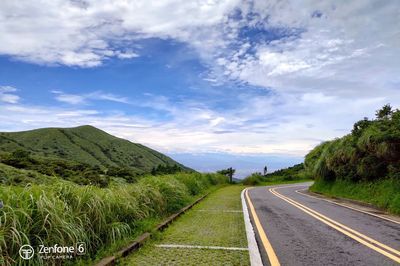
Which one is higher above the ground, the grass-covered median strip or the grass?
the grass

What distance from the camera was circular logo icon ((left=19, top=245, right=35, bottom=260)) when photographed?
4.85 metres

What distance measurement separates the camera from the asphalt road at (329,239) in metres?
6.67

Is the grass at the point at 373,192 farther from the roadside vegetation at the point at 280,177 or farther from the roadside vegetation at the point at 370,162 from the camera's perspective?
the roadside vegetation at the point at 280,177

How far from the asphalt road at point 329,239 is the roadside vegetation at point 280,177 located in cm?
3324

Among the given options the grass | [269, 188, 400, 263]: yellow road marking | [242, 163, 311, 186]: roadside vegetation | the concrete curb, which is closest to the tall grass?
the concrete curb

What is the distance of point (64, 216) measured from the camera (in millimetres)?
5895

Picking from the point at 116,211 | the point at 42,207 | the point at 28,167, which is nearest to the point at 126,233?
the point at 116,211

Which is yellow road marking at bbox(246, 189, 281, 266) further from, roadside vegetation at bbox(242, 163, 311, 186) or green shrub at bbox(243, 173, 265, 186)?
roadside vegetation at bbox(242, 163, 311, 186)

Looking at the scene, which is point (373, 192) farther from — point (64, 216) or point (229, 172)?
point (229, 172)

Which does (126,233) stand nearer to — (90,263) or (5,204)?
(90,263)

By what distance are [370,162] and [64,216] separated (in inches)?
653

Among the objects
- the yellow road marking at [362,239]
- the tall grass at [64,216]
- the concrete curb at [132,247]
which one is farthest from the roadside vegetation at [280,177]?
the tall grass at [64,216]

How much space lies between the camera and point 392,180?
1647cm

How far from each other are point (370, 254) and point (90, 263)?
16.6 feet
